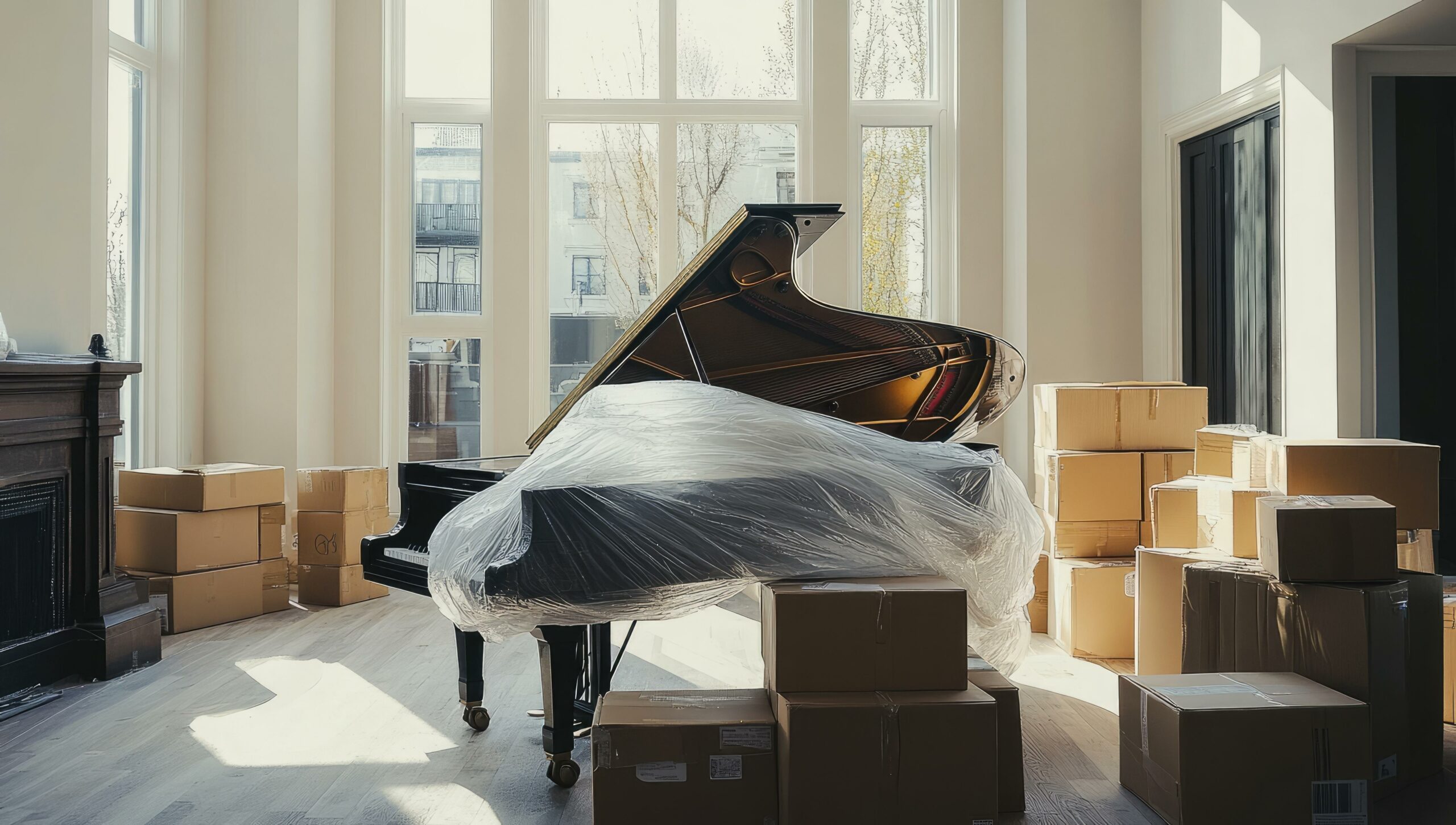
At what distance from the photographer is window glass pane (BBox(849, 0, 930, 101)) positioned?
18.6 ft

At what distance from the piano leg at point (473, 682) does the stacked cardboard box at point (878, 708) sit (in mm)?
1115

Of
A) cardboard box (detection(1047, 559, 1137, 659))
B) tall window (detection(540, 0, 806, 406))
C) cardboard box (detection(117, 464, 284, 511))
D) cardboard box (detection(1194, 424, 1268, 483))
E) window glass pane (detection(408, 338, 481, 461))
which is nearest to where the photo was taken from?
cardboard box (detection(1194, 424, 1268, 483))

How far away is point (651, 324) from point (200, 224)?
3603mm

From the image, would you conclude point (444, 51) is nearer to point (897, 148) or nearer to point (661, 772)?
point (897, 148)

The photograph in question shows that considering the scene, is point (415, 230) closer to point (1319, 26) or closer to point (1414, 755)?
point (1319, 26)

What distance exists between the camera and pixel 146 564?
4.23 metres

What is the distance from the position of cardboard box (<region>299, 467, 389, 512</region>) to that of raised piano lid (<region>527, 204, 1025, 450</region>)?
6.83ft

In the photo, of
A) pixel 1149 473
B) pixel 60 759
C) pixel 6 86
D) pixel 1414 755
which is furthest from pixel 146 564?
pixel 1414 755

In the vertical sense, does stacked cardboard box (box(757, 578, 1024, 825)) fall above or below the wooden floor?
above

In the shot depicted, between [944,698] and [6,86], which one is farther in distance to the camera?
[6,86]

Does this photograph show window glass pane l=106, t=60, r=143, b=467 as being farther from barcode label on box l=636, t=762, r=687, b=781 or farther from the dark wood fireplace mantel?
barcode label on box l=636, t=762, r=687, b=781

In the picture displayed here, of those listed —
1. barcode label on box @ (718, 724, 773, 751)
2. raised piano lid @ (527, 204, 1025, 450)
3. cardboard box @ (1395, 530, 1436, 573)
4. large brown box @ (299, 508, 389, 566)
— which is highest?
raised piano lid @ (527, 204, 1025, 450)

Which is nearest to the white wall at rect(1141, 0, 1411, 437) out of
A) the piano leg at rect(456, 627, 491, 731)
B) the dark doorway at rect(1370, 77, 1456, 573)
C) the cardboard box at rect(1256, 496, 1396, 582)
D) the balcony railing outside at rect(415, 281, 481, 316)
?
the dark doorway at rect(1370, 77, 1456, 573)

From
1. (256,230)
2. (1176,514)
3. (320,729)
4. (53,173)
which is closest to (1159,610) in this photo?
(1176,514)
